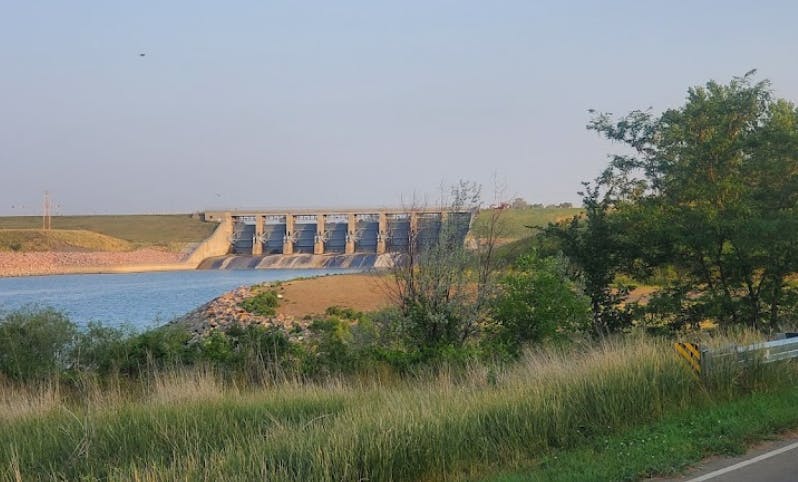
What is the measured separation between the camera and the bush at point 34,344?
44.9ft

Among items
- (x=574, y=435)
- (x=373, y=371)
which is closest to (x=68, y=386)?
(x=373, y=371)

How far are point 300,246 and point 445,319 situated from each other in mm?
108894

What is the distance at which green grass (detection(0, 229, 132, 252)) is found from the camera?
414 ft

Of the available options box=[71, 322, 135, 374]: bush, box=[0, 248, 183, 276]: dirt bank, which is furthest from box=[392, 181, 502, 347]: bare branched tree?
box=[0, 248, 183, 276]: dirt bank

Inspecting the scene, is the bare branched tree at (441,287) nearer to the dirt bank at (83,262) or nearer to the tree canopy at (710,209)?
the tree canopy at (710,209)

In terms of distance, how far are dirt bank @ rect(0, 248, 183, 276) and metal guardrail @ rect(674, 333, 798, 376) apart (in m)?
116

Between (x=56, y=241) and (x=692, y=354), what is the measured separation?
135 metres

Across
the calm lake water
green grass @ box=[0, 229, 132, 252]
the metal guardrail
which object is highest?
green grass @ box=[0, 229, 132, 252]

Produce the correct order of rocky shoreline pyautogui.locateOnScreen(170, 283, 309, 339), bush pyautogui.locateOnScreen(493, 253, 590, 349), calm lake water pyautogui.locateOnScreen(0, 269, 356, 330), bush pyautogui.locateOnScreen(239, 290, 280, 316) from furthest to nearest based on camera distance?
bush pyautogui.locateOnScreen(239, 290, 280, 316) → calm lake water pyautogui.locateOnScreen(0, 269, 356, 330) → rocky shoreline pyautogui.locateOnScreen(170, 283, 309, 339) → bush pyautogui.locateOnScreen(493, 253, 590, 349)

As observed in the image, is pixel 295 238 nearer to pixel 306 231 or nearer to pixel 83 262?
pixel 306 231

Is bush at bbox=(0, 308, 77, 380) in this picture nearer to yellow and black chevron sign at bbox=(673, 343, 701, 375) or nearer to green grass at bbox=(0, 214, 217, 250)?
yellow and black chevron sign at bbox=(673, 343, 701, 375)

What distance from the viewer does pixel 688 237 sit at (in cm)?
1688

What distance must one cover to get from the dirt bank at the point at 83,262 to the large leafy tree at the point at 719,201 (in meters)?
109

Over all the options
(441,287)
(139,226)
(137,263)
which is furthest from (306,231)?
(441,287)
